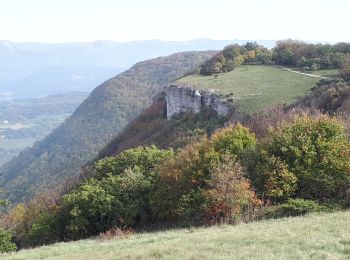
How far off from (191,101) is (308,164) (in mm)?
50701

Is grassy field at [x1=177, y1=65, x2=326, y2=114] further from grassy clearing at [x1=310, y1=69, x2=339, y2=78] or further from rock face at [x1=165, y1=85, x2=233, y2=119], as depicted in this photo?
rock face at [x1=165, y1=85, x2=233, y2=119]

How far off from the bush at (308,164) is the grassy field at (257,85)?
3173 centimetres

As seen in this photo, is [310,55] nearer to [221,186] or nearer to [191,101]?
[191,101]

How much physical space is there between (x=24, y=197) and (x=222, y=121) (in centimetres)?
7775

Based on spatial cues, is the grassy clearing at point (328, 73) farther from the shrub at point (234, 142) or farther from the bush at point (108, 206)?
the bush at point (108, 206)

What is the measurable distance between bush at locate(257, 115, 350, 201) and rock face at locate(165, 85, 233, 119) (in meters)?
35.5

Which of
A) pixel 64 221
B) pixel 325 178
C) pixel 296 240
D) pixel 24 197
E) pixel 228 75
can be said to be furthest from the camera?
pixel 24 197

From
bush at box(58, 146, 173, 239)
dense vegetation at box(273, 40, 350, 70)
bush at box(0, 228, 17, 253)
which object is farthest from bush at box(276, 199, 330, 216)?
dense vegetation at box(273, 40, 350, 70)

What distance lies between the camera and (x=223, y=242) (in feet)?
55.3

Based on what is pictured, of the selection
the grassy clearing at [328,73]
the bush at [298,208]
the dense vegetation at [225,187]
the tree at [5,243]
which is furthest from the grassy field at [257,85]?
the tree at [5,243]

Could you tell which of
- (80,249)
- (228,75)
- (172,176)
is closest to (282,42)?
(228,75)

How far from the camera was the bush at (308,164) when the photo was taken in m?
28.8

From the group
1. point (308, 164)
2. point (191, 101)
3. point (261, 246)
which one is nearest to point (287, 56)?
point (191, 101)

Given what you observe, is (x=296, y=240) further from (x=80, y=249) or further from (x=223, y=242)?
(x=80, y=249)
